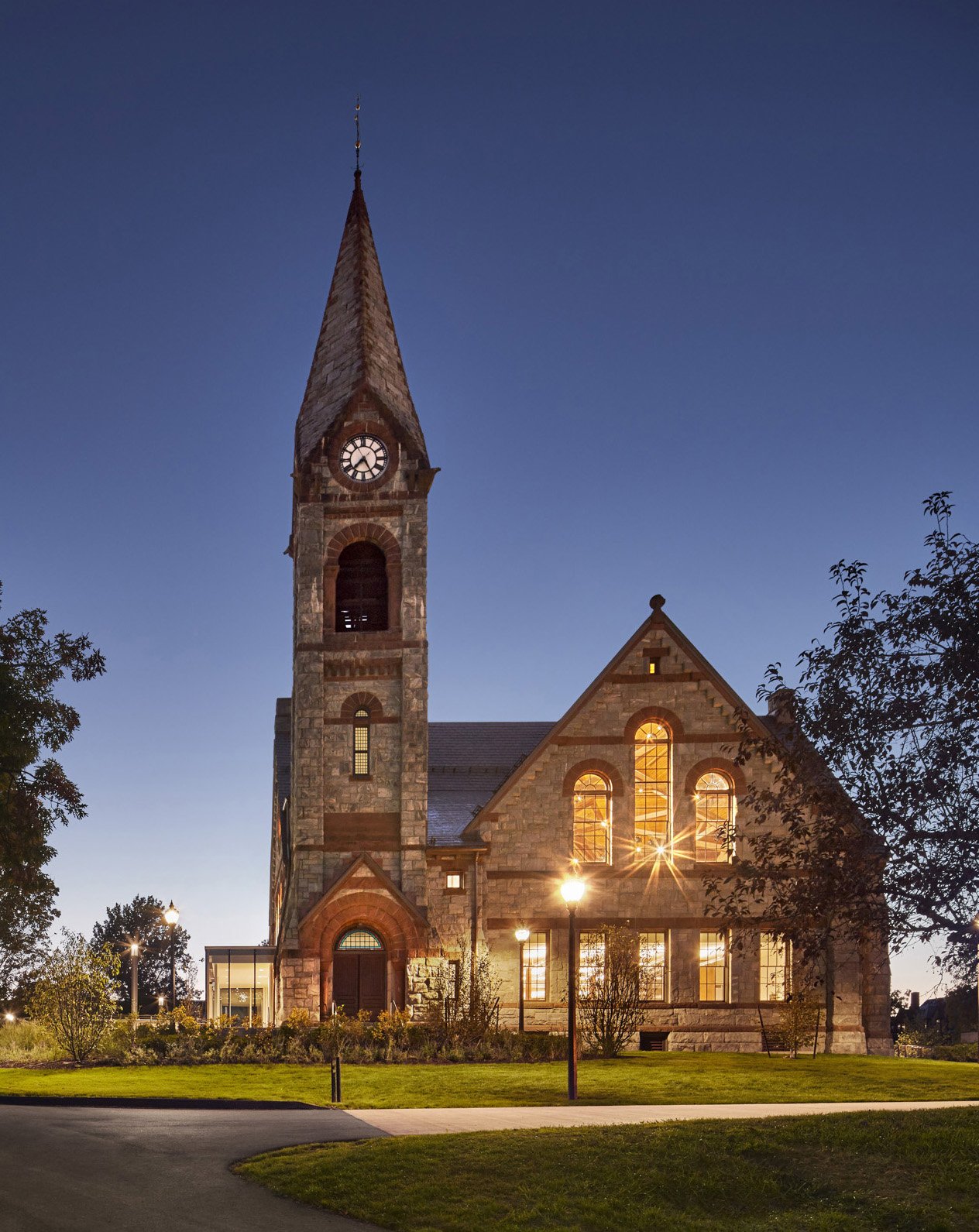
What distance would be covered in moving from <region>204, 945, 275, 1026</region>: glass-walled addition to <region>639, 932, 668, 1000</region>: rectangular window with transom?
451 inches

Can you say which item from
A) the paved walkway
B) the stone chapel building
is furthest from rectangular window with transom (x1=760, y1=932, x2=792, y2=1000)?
the paved walkway

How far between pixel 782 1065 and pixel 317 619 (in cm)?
1795

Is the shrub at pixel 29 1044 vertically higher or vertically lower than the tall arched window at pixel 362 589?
lower

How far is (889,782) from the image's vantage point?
2114 centimetres

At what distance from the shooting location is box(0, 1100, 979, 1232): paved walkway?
14.9 meters

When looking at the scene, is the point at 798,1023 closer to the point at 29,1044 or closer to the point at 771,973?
the point at 771,973

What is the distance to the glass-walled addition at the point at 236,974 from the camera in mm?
43406

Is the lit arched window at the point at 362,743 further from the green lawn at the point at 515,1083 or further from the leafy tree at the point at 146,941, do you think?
the leafy tree at the point at 146,941

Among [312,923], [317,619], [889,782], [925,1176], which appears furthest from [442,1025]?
[925,1176]

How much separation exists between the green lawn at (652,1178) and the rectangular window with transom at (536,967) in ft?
71.4

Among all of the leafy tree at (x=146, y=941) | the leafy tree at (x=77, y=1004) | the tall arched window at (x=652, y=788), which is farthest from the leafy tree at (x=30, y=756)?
the leafy tree at (x=146, y=941)

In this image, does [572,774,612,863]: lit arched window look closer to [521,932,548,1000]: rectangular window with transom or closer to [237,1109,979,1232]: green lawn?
[521,932,548,1000]: rectangular window with transom

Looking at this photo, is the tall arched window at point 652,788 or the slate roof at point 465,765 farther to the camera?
the slate roof at point 465,765

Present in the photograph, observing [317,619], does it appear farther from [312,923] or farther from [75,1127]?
[75,1127]
